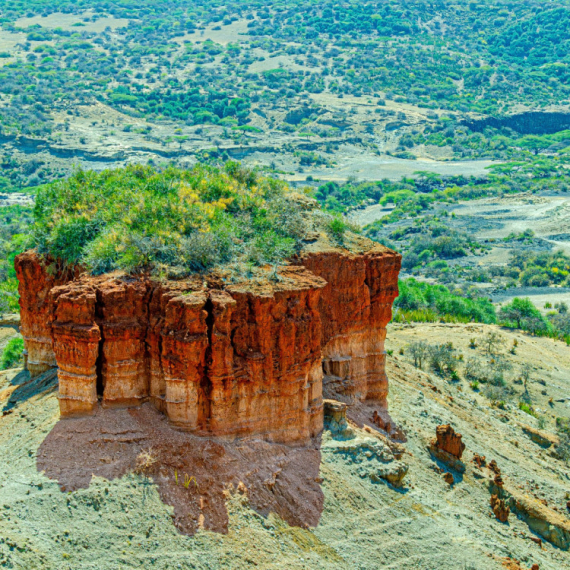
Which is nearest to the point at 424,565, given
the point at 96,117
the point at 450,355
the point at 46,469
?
the point at 46,469

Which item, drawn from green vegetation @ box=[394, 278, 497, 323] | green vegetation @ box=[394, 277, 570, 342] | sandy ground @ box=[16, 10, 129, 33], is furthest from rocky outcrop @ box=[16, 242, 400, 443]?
sandy ground @ box=[16, 10, 129, 33]

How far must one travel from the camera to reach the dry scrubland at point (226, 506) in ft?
51.4

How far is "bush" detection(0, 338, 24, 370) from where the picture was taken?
29.7 m

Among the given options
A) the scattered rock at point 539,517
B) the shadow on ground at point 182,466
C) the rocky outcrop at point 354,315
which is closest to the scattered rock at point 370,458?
the shadow on ground at point 182,466

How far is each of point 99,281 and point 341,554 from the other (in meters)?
8.79

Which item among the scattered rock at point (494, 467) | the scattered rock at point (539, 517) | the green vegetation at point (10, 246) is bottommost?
the scattered rock at point (539, 517)

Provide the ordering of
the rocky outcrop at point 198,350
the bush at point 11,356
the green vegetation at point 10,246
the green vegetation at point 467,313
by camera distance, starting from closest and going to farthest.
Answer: the rocky outcrop at point 198,350 < the bush at point 11,356 < the green vegetation at point 10,246 < the green vegetation at point 467,313

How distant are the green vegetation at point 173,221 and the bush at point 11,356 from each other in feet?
25.1

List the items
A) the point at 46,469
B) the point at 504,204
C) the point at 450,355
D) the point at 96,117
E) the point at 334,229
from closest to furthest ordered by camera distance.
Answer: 1. the point at 46,469
2. the point at 334,229
3. the point at 450,355
4. the point at 504,204
5. the point at 96,117

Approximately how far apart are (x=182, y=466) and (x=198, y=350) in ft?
8.88

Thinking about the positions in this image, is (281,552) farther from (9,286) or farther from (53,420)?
(9,286)

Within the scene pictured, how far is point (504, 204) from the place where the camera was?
304 feet

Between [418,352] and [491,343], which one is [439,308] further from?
[418,352]

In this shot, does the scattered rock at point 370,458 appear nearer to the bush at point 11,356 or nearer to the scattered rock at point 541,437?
the scattered rock at point 541,437
